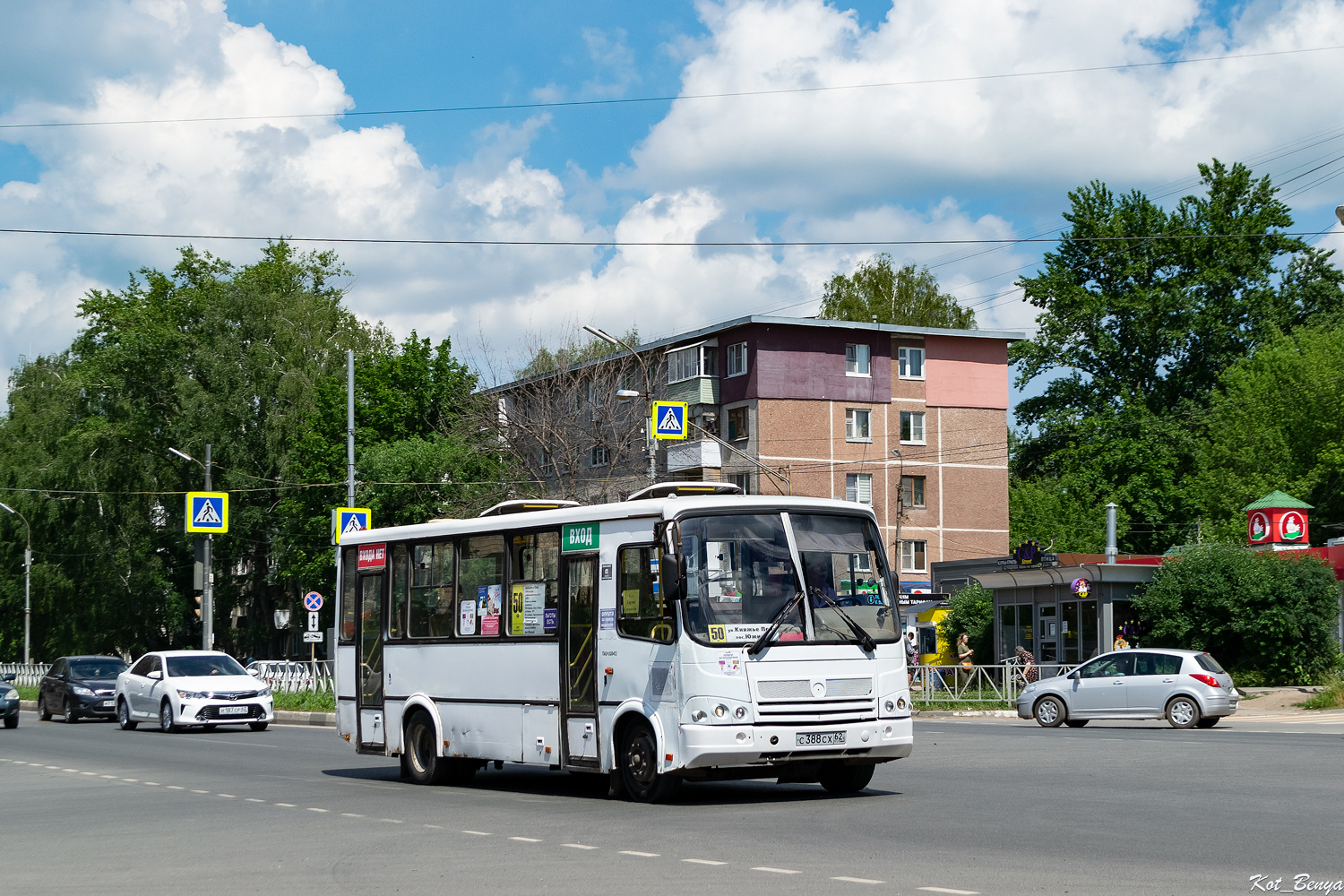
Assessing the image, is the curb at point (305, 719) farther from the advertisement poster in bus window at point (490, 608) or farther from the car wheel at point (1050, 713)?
the advertisement poster in bus window at point (490, 608)

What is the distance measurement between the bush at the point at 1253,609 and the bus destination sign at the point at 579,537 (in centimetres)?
2851

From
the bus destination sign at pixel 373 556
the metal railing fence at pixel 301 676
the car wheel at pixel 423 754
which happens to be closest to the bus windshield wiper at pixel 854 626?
the car wheel at pixel 423 754

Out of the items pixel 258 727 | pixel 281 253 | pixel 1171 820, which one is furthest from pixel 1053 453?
pixel 1171 820

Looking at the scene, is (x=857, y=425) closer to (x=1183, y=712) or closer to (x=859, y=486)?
(x=859, y=486)

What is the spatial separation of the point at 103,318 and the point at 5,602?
14058mm

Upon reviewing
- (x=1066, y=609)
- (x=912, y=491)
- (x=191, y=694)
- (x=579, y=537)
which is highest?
(x=912, y=491)

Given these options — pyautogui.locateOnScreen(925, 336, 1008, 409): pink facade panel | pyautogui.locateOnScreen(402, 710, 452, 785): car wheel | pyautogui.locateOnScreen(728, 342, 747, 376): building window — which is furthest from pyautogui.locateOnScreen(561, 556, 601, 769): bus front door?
pyautogui.locateOnScreen(925, 336, 1008, 409): pink facade panel

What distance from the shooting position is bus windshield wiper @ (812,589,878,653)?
1432 centimetres

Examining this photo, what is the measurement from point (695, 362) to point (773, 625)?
53.9 m

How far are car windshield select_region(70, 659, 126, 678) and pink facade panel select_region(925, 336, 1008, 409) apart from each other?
40314 mm

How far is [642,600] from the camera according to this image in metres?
14.5

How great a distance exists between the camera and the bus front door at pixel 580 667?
1502 cm

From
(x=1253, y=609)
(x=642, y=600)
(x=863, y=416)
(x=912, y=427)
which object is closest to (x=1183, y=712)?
(x=1253, y=609)

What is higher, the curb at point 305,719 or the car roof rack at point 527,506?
the car roof rack at point 527,506
